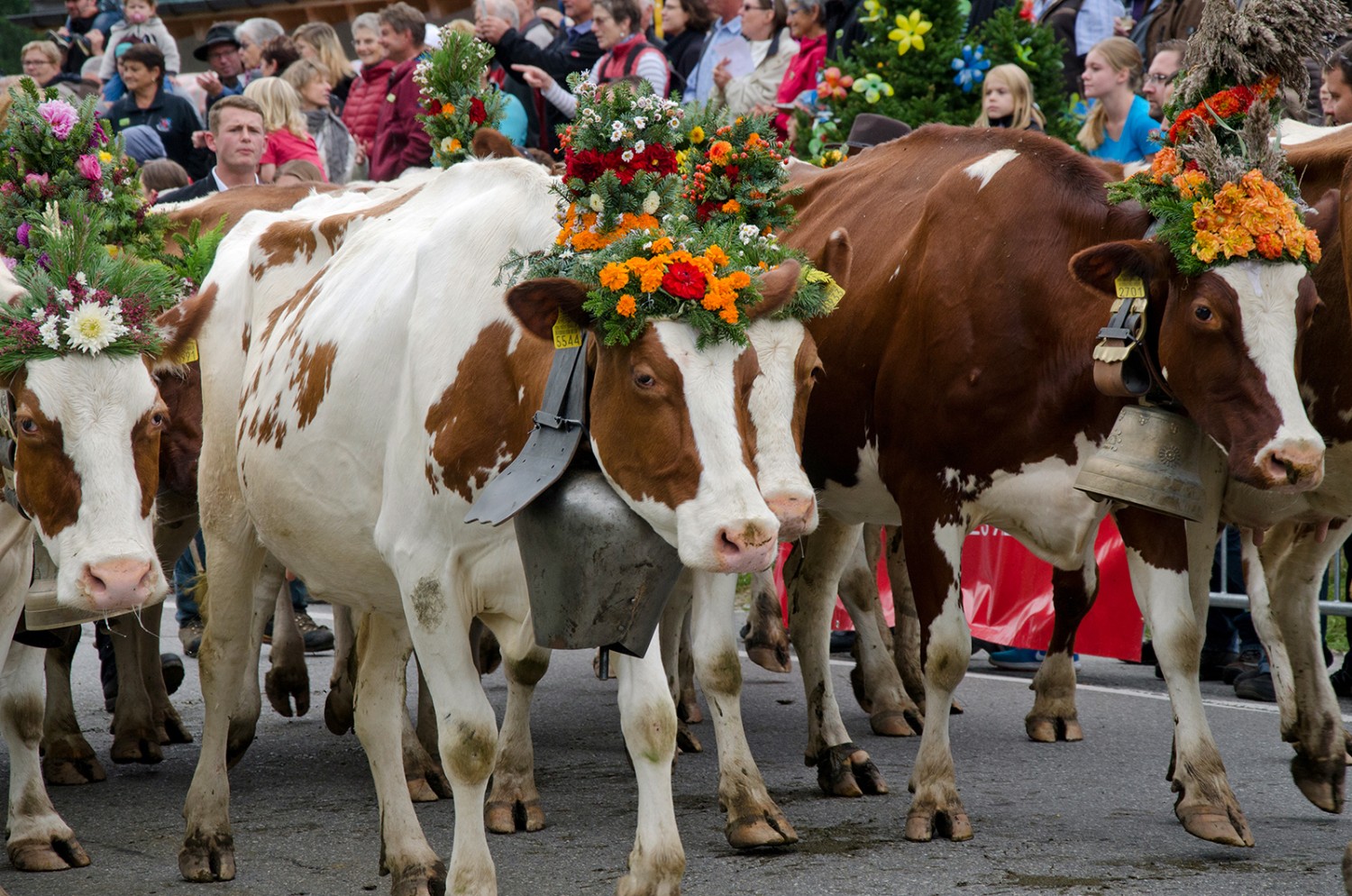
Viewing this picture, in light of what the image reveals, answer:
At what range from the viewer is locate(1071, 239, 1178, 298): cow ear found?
5562mm

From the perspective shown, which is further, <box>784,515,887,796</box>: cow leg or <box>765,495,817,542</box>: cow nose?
<box>784,515,887,796</box>: cow leg

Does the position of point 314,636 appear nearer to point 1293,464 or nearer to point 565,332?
point 565,332

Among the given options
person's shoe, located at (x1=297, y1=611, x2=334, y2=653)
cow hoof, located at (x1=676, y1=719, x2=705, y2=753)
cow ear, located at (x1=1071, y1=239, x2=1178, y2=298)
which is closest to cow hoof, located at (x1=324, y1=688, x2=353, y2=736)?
cow hoof, located at (x1=676, y1=719, x2=705, y2=753)

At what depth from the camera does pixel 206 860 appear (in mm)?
5387

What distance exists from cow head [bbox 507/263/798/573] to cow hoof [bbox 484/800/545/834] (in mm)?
1996

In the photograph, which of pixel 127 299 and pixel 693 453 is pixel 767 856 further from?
pixel 127 299

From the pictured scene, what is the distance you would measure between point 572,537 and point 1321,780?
313 centimetres

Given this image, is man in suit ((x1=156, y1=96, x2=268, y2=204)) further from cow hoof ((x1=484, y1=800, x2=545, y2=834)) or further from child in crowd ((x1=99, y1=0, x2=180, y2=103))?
child in crowd ((x1=99, y1=0, x2=180, y2=103))

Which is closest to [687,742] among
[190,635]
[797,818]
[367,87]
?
[797,818]

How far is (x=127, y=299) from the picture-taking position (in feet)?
16.6

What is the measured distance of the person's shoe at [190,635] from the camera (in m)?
9.57

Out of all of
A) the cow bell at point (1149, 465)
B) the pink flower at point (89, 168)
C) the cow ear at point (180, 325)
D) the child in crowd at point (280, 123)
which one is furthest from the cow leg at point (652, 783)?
the child in crowd at point (280, 123)

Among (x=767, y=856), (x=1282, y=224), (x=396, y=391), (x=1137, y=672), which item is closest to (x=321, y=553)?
(x=396, y=391)

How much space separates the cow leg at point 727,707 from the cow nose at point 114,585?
77.0 inches
